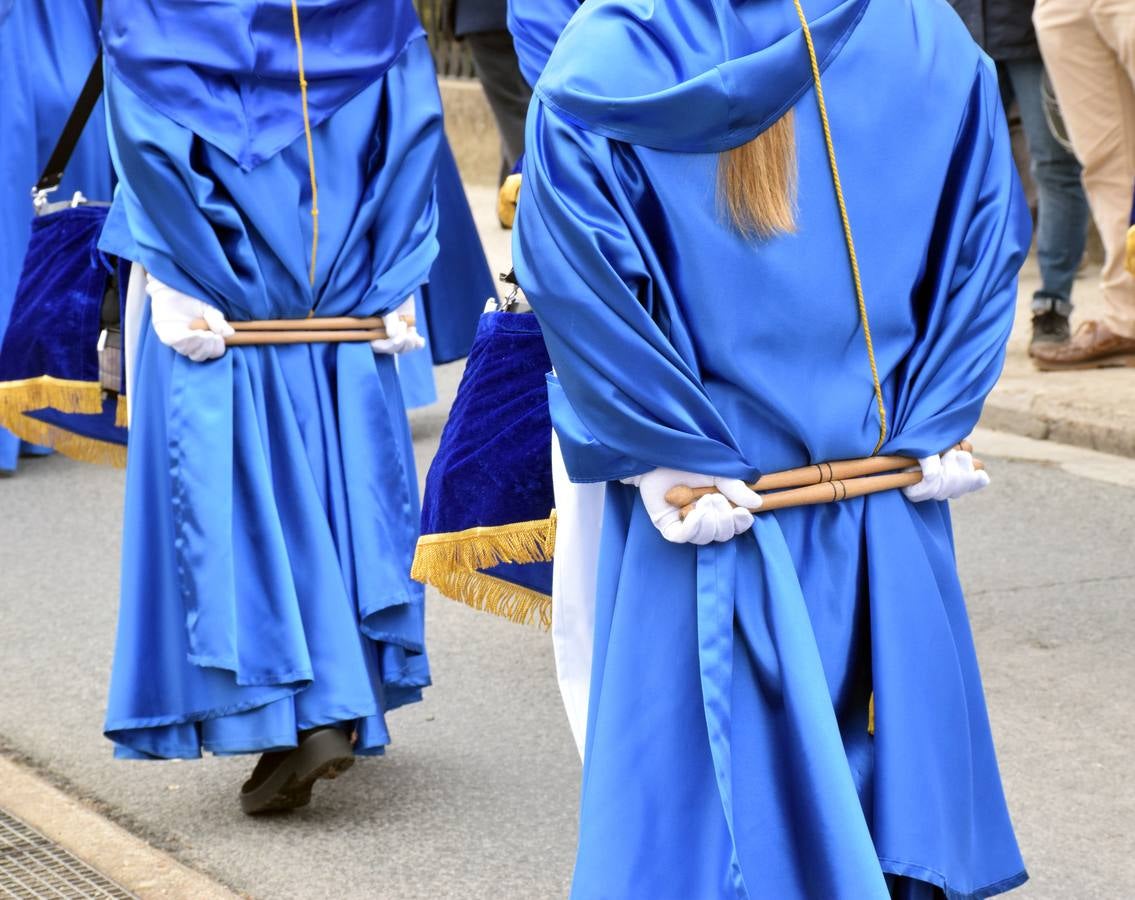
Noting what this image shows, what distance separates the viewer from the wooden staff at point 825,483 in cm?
242

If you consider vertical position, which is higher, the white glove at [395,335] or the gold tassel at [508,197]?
the gold tassel at [508,197]

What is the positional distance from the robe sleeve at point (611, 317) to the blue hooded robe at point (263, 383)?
146 centimetres

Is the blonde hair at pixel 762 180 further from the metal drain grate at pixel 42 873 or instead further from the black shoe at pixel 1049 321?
the black shoe at pixel 1049 321

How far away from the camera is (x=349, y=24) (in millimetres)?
3949

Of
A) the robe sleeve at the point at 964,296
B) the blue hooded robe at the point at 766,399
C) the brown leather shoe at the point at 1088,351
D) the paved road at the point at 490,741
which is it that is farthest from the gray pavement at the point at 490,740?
the brown leather shoe at the point at 1088,351

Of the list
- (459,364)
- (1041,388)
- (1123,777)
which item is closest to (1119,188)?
(1041,388)

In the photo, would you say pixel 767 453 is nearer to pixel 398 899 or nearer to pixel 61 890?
pixel 398 899

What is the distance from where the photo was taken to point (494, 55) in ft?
29.4

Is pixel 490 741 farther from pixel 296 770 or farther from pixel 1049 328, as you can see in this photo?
pixel 1049 328

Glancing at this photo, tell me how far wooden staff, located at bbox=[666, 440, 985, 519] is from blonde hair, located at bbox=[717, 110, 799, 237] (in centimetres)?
31

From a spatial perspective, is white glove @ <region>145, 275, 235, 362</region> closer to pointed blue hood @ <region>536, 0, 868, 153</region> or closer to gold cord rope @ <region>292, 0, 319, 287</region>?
gold cord rope @ <region>292, 0, 319, 287</region>

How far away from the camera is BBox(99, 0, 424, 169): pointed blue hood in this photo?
373 cm

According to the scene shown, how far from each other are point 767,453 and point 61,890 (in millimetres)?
1885

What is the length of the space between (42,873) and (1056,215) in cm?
536
